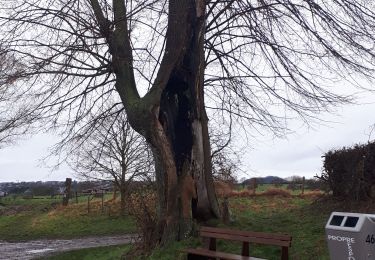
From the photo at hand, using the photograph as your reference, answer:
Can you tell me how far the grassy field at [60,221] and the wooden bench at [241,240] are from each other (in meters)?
15.7

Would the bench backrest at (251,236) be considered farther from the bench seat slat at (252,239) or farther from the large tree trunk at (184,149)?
the large tree trunk at (184,149)

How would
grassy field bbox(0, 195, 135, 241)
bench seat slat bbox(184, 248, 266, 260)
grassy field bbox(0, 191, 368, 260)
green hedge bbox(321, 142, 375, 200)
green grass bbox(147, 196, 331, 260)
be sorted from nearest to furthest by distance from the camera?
bench seat slat bbox(184, 248, 266, 260) → green grass bbox(147, 196, 331, 260) → grassy field bbox(0, 191, 368, 260) → green hedge bbox(321, 142, 375, 200) → grassy field bbox(0, 195, 135, 241)

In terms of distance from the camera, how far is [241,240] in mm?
9430

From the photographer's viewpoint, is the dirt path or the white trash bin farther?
the dirt path

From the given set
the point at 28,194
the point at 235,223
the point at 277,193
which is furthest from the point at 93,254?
the point at 28,194

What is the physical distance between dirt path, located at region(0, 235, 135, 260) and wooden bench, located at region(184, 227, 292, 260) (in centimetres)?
801

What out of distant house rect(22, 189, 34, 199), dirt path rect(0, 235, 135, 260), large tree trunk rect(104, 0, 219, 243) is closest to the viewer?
large tree trunk rect(104, 0, 219, 243)

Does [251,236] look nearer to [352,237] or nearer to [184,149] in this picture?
[184,149]

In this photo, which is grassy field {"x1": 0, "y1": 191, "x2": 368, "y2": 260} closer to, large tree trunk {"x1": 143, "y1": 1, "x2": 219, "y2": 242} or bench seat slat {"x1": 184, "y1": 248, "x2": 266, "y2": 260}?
large tree trunk {"x1": 143, "y1": 1, "x2": 219, "y2": 242}

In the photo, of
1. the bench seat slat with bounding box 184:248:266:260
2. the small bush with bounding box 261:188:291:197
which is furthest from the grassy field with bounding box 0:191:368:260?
the bench seat slat with bounding box 184:248:266:260

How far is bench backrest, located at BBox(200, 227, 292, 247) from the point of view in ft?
27.7

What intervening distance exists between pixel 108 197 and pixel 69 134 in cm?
2257

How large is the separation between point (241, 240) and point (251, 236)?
0.26 meters

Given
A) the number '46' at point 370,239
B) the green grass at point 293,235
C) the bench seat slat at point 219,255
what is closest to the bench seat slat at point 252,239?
the bench seat slat at point 219,255
